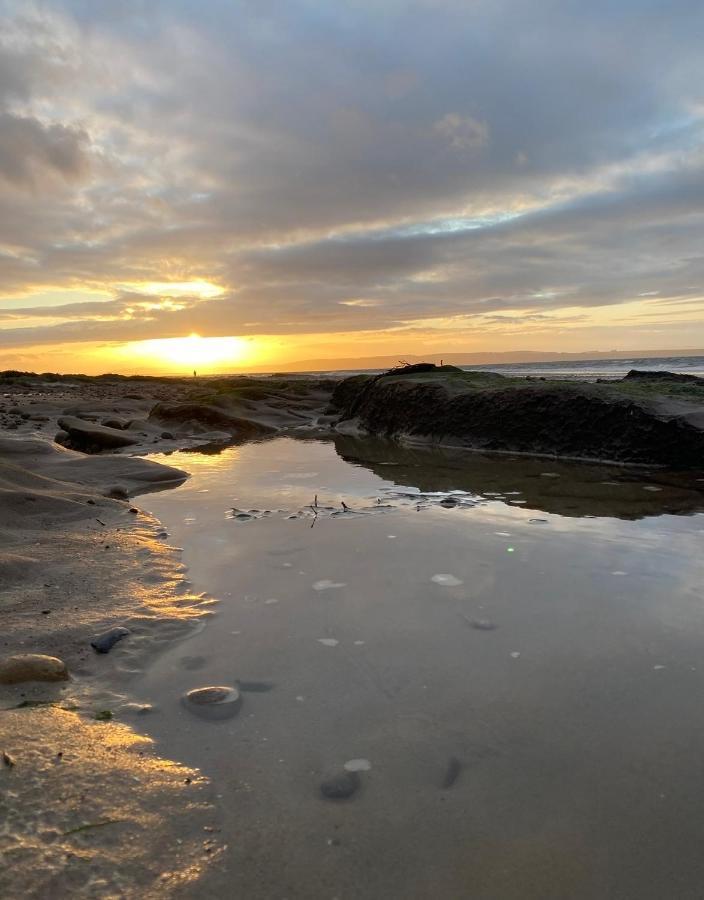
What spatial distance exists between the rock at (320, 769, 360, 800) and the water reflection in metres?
3.15

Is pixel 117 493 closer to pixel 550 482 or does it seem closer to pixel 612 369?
pixel 550 482

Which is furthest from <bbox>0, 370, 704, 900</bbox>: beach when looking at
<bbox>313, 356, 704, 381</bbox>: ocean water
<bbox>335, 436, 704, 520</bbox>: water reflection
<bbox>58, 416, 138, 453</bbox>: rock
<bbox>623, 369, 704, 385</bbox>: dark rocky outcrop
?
<bbox>313, 356, 704, 381</bbox>: ocean water

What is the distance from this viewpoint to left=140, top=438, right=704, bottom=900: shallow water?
4.27 feet

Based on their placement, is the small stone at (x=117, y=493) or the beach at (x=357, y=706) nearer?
the beach at (x=357, y=706)

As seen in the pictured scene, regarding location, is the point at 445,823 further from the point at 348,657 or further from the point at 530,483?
the point at 530,483

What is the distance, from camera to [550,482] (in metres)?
5.61

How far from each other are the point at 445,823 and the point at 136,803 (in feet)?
2.39

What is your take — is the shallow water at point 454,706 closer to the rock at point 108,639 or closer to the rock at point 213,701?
the rock at point 213,701

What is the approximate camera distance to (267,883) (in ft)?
4.05

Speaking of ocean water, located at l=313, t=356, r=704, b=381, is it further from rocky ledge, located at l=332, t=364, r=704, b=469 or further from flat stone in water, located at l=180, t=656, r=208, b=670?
flat stone in water, located at l=180, t=656, r=208, b=670

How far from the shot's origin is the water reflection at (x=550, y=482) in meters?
4.56

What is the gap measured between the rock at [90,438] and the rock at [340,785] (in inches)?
319

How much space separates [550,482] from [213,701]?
4367 millimetres

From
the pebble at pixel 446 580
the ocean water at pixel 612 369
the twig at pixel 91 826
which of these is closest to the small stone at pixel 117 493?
the pebble at pixel 446 580
